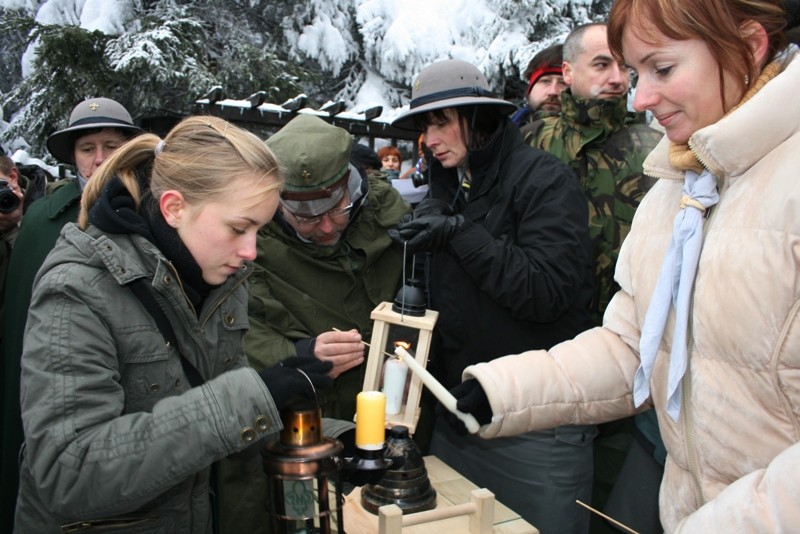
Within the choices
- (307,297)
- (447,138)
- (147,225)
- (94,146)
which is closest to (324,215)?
(307,297)

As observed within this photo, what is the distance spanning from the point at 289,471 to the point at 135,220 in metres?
0.70

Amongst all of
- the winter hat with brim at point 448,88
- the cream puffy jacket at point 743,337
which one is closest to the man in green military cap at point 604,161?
the winter hat with brim at point 448,88

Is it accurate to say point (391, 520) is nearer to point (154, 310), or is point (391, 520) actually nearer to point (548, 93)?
point (154, 310)

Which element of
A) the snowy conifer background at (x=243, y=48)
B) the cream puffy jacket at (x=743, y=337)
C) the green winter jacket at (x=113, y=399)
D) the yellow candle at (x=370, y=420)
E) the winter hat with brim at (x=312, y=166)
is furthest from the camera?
the snowy conifer background at (x=243, y=48)

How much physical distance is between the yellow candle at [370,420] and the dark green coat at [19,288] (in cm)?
188

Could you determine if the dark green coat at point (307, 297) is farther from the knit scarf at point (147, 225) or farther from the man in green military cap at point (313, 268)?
the knit scarf at point (147, 225)

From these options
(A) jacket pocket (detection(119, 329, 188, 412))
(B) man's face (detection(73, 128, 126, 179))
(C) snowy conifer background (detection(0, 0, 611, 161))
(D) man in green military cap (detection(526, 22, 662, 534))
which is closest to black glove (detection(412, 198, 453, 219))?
(D) man in green military cap (detection(526, 22, 662, 534))

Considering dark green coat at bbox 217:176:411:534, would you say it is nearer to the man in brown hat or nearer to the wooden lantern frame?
the wooden lantern frame

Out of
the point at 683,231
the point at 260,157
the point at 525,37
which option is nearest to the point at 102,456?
the point at 260,157

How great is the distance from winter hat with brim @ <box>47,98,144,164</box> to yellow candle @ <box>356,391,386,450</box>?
95.3 inches

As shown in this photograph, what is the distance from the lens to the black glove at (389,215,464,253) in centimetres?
236

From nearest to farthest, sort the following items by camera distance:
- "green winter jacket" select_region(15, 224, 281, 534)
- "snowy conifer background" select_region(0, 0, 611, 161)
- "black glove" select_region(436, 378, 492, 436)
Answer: "green winter jacket" select_region(15, 224, 281, 534), "black glove" select_region(436, 378, 492, 436), "snowy conifer background" select_region(0, 0, 611, 161)

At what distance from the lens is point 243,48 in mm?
10000

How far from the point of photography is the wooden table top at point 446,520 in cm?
192
